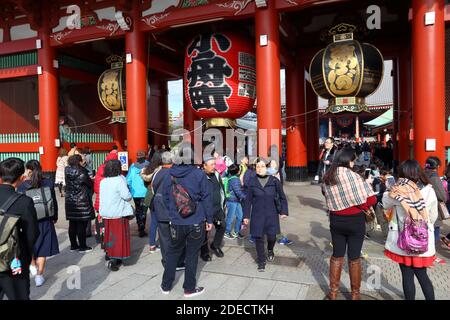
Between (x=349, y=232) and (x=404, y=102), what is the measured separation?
10092 millimetres

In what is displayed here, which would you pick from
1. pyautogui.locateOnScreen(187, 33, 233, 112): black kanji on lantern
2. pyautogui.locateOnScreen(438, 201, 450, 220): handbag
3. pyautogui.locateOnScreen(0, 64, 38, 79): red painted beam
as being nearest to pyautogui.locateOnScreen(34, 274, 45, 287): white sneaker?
pyautogui.locateOnScreen(438, 201, 450, 220): handbag

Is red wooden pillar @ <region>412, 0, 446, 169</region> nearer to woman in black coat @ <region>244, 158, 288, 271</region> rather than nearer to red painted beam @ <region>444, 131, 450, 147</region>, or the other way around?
red painted beam @ <region>444, 131, 450, 147</region>

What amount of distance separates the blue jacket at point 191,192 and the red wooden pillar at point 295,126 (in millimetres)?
9019

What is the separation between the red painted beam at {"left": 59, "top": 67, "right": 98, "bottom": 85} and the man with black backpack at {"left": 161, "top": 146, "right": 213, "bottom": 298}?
10.4 meters

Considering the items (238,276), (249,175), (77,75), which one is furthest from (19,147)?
A: (238,276)

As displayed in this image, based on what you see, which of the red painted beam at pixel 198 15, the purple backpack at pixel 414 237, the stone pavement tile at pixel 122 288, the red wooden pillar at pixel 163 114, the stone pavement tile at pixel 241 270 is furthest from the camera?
the red wooden pillar at pixel 163 114

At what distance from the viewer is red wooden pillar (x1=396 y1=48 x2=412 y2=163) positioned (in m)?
11.2

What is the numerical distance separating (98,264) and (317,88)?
6001 mm

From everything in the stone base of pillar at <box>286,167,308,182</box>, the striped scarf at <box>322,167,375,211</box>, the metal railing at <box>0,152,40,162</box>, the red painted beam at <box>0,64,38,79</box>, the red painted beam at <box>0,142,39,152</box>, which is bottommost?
the stone base of pillar at <box>286,167,308,182</box>

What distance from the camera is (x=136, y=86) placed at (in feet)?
32.3

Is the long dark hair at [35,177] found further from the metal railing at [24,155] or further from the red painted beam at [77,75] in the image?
the red painted beam at [77,75]

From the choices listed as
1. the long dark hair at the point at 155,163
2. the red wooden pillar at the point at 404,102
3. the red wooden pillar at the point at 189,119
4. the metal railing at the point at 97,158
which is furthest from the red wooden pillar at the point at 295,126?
the long dark hair at the point at 155,163

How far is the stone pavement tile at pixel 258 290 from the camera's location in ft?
11.3

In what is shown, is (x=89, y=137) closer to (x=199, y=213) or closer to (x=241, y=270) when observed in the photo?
(x=241, y=270)
